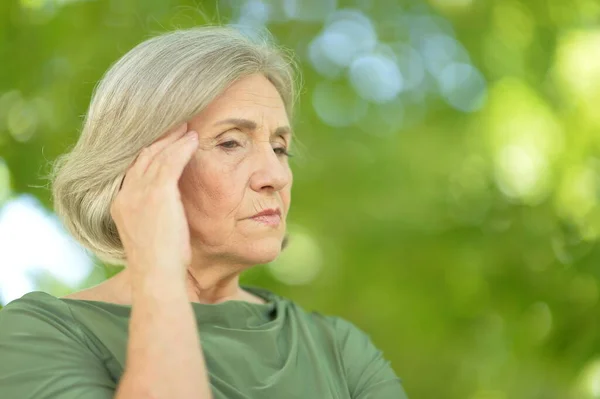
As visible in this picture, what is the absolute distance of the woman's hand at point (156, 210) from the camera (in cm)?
179

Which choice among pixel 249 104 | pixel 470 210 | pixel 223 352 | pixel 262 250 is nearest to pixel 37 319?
pixel 223 352

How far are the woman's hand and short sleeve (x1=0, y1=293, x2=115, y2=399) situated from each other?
0.22 m

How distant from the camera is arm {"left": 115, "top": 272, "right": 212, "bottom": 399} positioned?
64.8 inches

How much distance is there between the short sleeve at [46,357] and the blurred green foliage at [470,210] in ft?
8.73

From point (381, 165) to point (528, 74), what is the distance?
0.98 m

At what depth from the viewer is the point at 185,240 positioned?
72.2 inches

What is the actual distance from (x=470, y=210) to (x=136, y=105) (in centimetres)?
291

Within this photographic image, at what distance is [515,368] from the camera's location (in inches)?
177

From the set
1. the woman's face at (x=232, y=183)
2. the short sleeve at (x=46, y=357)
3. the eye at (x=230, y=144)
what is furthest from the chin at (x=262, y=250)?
the short sleeve at (x=46, y=357)

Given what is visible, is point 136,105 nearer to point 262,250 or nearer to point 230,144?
point 230,144

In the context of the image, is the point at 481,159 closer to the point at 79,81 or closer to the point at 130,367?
the point at 79,81

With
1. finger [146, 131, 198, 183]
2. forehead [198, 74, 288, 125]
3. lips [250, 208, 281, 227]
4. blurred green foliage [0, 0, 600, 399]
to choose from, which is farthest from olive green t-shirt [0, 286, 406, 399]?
blurred green foliage [0, 0, 600, 399]

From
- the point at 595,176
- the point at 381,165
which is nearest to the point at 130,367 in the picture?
the point at 381,165

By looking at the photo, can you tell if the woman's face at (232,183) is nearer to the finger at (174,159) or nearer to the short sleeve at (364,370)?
the finger at (174,159)
